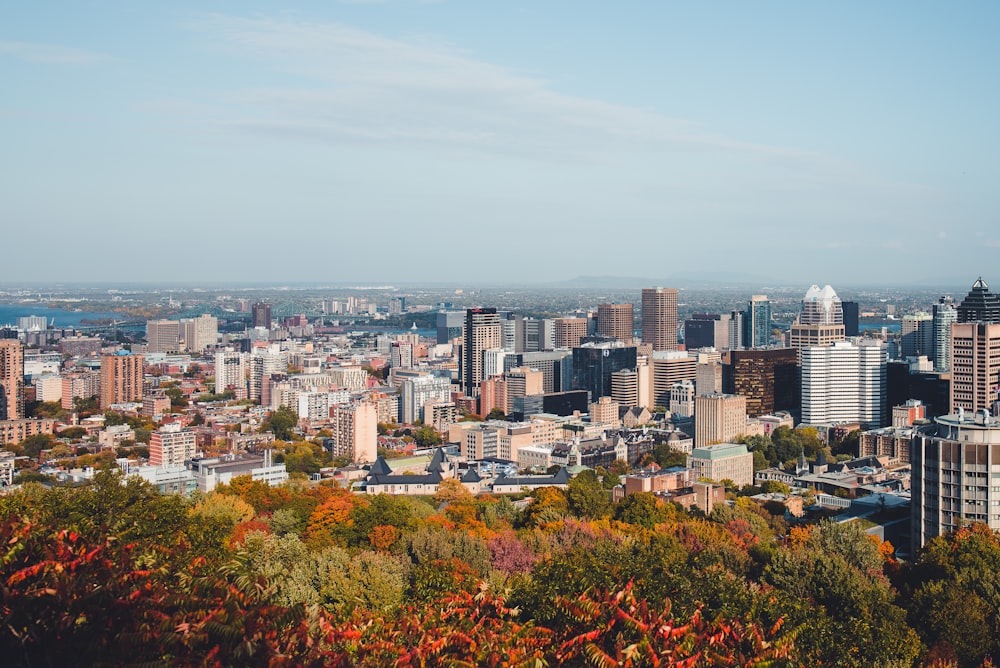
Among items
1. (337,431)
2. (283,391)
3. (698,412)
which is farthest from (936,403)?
(283,391)

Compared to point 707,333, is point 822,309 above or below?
above

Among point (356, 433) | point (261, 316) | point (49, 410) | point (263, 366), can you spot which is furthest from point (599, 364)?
point (261, 316)

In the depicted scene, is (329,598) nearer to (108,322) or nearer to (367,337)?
(367,337)

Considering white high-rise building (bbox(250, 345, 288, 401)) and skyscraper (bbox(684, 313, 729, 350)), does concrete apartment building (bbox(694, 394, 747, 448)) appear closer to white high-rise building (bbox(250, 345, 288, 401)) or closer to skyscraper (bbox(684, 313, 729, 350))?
white high-rise building (bbox(250, 345, 288, 401))

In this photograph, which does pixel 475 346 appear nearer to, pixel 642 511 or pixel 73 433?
pixel 73 433

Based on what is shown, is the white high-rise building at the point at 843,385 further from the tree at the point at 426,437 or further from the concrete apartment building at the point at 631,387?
the tree at the point at 426,437

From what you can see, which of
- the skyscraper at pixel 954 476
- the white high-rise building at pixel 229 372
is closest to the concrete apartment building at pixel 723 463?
the skyscraper at pixel 954 476
